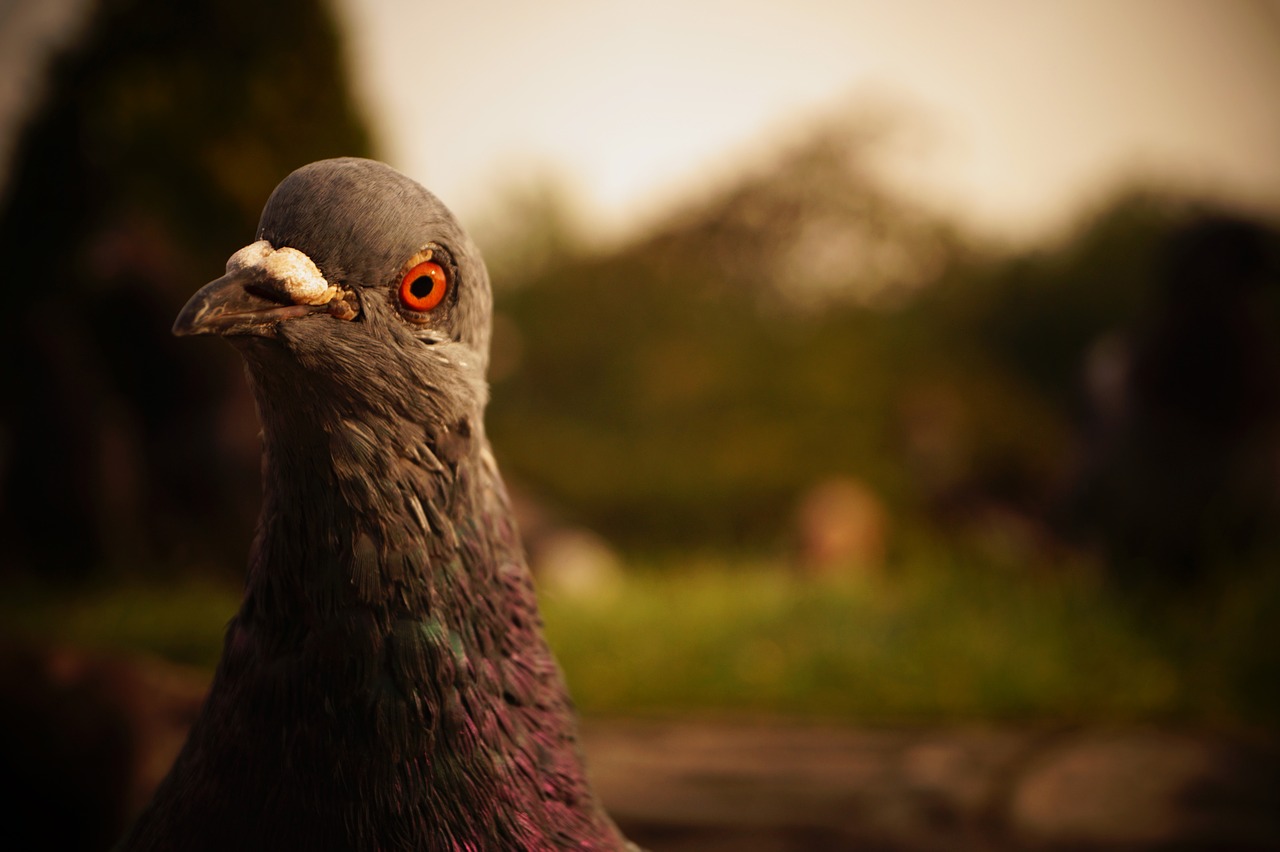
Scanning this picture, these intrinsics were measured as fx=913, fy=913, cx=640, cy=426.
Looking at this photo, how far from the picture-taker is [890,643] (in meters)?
3.82

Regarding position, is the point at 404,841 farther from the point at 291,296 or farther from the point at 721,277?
the point at 721,277

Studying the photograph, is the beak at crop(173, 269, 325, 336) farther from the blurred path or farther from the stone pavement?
the stone pavement

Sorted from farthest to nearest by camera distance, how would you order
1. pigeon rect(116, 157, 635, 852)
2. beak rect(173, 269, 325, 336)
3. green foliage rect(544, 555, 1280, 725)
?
green foliage rect(544, 555, 1280, 725)
pigeon rect(116, 157, 635, 852)
beak rect(173, 269, 325, 336)

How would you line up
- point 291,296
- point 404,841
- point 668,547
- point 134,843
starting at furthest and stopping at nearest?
point 668,547
point 134,843
point 404,841
point 291,296

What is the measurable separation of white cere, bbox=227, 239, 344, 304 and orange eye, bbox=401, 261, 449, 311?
0.10m

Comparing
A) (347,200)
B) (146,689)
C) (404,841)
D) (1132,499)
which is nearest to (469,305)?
(347,200)

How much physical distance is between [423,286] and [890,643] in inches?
124

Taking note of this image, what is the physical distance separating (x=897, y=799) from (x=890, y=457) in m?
4.92

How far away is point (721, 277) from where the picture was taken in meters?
7.92

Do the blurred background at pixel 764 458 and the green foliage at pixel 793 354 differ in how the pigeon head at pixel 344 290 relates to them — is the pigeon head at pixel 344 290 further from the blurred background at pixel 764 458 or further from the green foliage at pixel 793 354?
the green foliage at pixel 793 354

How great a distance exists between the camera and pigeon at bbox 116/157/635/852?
1.12 m

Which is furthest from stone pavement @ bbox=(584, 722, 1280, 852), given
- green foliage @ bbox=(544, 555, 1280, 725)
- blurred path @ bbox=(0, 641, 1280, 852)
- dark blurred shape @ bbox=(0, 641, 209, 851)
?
dark blurred shape @ bbox=(0, 641, 209, 851)

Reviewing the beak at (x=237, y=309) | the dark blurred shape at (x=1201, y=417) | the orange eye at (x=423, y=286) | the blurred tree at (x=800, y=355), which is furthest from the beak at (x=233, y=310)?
the blurred tree at (x=800, y=355)

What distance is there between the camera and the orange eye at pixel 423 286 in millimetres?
1164
